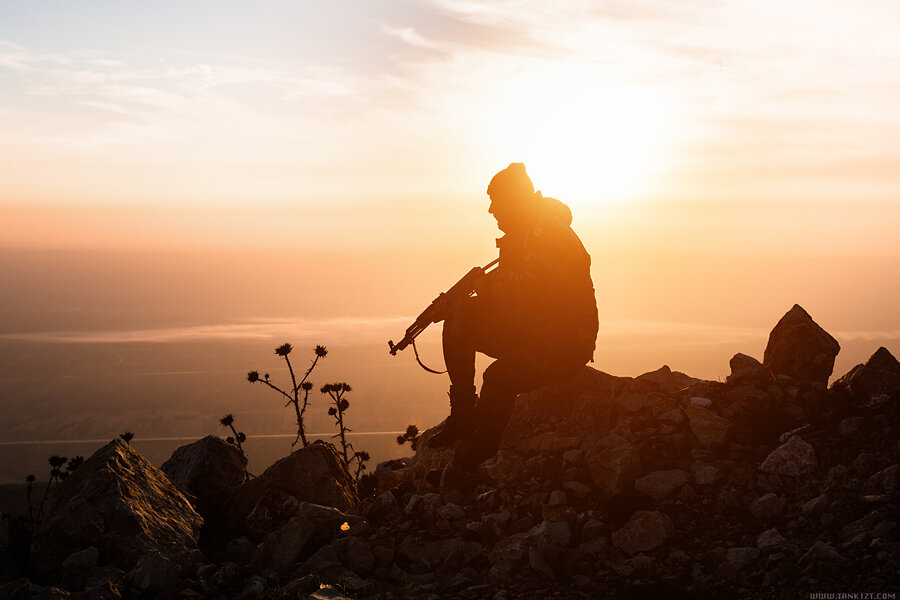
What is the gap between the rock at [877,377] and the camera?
29.3 ft

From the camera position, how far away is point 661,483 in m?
7.97

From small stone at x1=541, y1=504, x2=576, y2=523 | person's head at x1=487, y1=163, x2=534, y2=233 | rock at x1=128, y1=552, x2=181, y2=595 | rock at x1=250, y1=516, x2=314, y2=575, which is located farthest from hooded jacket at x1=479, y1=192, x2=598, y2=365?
rock at x1=128, y1=552, x2=181, y2=595

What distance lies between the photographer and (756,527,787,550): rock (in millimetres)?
6453

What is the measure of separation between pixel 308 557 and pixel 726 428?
5057 millimetres

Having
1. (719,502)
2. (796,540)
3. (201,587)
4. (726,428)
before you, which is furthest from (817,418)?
(201,587)

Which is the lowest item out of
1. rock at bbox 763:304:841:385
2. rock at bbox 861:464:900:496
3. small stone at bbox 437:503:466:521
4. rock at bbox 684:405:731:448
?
small stone at bbox 437:503:466:521

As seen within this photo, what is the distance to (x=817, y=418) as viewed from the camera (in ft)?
28.8

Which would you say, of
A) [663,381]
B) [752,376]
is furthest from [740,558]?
[663,381]

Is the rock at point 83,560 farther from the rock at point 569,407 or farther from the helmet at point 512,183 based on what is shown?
the helmet at point 512,183

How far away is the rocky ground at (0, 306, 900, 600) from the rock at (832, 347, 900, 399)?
0.08 ft

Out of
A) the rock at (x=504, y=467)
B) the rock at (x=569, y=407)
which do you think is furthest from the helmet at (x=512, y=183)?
the rock at (x=504, y=467)

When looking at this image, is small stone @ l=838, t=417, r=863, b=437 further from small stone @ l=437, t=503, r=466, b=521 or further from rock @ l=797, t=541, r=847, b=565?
small stone @ l=437, t=503, r=466, b=521

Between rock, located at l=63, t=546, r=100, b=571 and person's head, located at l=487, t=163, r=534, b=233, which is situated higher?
person's head, located at l=487, t=163, r=534, b=233

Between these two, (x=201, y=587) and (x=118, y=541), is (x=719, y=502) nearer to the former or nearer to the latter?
(x=201, y=587)
